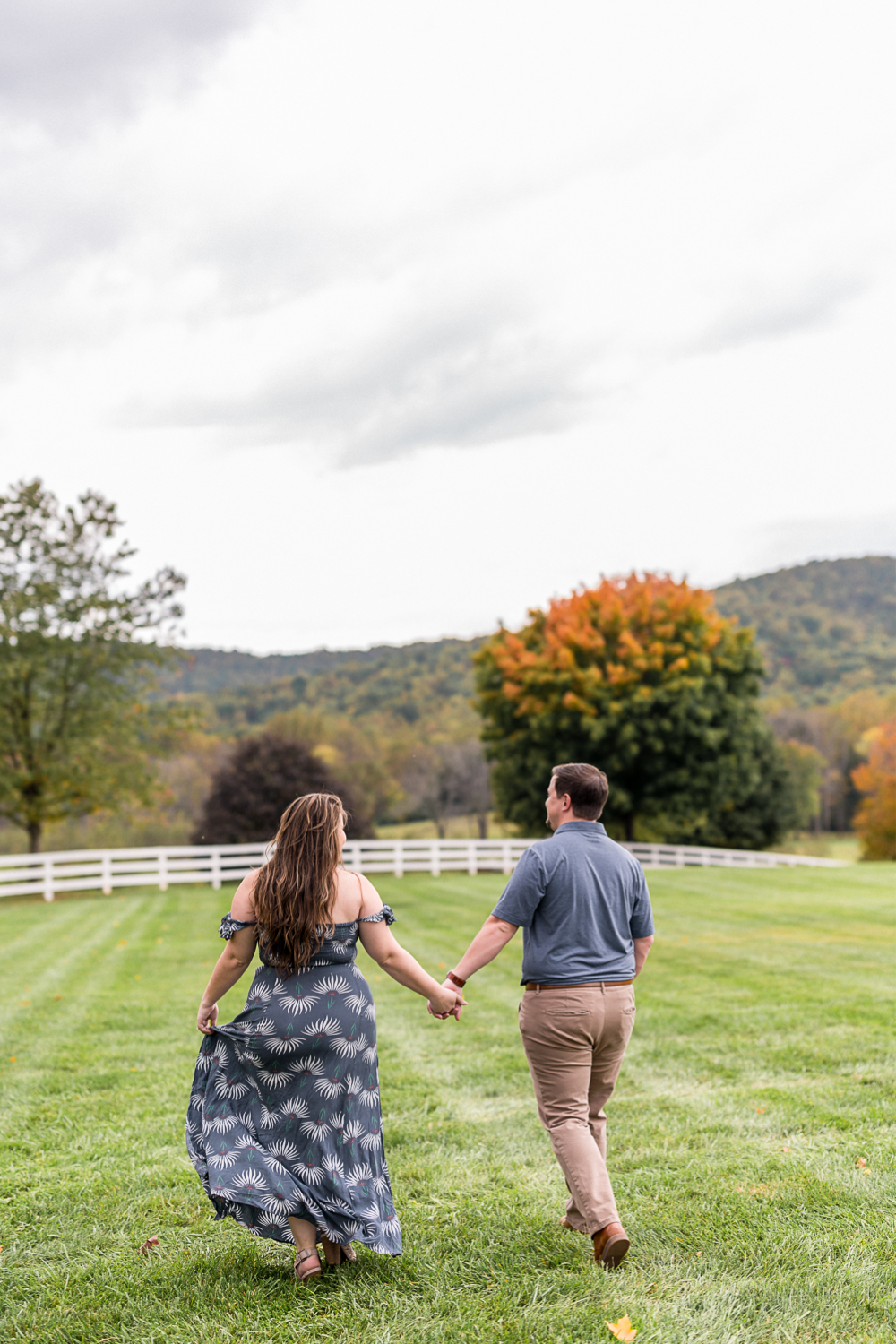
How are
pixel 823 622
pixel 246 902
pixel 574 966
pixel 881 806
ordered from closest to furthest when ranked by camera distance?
pixel 246 902 → pixel 574 966 → pixel 881 806 → pixel 823 622

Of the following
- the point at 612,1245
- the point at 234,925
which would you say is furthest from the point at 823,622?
the point at 234,925

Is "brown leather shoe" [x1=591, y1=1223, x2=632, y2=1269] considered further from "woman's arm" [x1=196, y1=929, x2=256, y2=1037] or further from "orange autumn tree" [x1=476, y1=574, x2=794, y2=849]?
"orange autumn tree" [x1=476, y1=574, x2=794, y2=849]

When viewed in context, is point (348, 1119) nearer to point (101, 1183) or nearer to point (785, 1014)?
point (101, 1183)

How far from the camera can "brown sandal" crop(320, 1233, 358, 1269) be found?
3664 mm

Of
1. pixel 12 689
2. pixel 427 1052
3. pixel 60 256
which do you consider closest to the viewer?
pixel 427 1052

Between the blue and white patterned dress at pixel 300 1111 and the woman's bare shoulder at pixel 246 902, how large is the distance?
0.03 m

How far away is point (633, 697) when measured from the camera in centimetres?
3005

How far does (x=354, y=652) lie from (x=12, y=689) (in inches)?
3021

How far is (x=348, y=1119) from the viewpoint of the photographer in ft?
11.8

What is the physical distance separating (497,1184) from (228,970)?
73.9 inches

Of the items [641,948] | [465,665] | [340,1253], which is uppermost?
[465,665]

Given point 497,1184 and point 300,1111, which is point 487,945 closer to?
point 300,1111

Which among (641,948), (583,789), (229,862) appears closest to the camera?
(583,789)

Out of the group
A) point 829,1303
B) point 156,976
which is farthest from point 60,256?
point 829,1303
